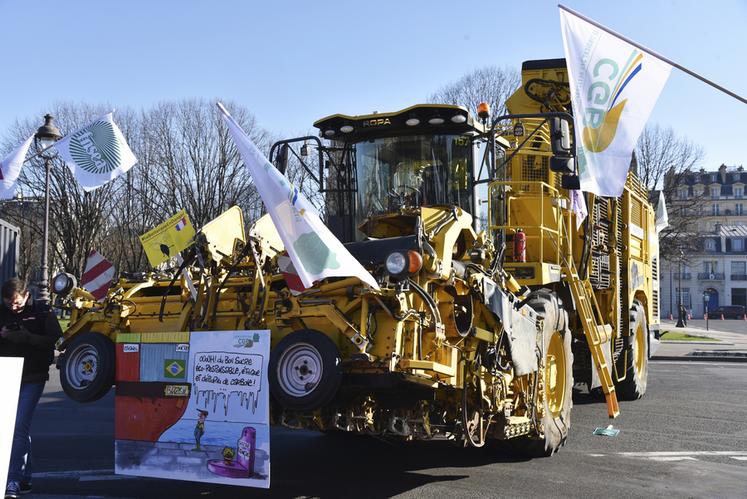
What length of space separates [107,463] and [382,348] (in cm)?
364

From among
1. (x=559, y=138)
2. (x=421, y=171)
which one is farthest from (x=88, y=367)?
(x=559, y=138)

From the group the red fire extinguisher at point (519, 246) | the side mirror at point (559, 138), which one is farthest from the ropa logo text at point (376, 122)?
the red fire extinguisher at point (519, 246)

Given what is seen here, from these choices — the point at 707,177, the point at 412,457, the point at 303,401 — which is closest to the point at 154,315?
the point at 303,401

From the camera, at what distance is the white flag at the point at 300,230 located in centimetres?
530

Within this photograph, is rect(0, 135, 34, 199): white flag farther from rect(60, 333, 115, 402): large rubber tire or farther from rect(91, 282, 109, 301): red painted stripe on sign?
rect(60, 333, 115, 402): large rubber tire

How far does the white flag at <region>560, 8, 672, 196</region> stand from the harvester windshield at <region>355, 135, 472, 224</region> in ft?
3.97

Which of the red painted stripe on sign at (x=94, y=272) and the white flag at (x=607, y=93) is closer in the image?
the red painted stripe on sign at (x=94, y=272)

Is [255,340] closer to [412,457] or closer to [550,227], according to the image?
[412,457]

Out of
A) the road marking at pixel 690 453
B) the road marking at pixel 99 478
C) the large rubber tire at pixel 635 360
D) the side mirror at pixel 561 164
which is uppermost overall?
the side mirror at pixel 561 164

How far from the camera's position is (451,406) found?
619cm

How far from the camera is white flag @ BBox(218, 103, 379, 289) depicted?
17.4 ft

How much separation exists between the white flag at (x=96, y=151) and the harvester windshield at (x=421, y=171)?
397cm

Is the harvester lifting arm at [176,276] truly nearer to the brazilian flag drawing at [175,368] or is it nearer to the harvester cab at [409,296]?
the harvester cab at [409,296]

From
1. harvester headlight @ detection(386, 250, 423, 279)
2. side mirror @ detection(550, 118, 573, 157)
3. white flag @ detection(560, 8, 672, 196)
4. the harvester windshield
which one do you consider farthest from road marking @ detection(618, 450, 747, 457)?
harvester headlight @ detection(386, 250, 423, 279)
